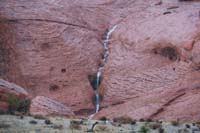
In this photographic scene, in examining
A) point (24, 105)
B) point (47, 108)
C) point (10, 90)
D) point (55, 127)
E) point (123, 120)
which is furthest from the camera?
point (47, 108)

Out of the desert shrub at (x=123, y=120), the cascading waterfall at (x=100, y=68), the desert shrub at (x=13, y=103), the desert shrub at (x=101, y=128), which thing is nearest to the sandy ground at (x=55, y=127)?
the desert shrub at (x=101, y=128)

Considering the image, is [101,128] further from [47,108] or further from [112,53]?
[112,53]

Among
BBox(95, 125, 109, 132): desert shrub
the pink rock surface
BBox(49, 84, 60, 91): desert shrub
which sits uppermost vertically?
the pink rock surface

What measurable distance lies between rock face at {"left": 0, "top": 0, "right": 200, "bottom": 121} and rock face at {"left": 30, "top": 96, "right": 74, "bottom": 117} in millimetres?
3016

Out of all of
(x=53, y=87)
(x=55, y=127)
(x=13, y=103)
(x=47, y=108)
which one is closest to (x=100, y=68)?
(x=53, y=87)

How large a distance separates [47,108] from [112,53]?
8849mm

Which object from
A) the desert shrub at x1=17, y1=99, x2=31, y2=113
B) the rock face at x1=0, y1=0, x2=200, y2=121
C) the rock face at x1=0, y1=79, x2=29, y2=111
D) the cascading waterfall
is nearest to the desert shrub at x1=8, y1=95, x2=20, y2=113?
the rock face at x1=0, y1=79, x2=29, y2=111

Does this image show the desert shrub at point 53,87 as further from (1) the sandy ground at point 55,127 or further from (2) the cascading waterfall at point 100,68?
(1) the sandy ground at point 55,127

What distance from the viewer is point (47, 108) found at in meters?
30.9

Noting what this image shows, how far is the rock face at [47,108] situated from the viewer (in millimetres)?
30237

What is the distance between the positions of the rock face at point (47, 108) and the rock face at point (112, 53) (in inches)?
119

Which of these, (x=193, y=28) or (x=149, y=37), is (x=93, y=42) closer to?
(x=149, y=37)

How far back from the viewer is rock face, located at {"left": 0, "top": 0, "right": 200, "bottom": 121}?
111ft

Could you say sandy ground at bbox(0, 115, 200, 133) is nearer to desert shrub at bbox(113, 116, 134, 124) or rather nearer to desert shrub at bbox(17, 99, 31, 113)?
desert shrub at bbox(113, 116, 134, 124)
